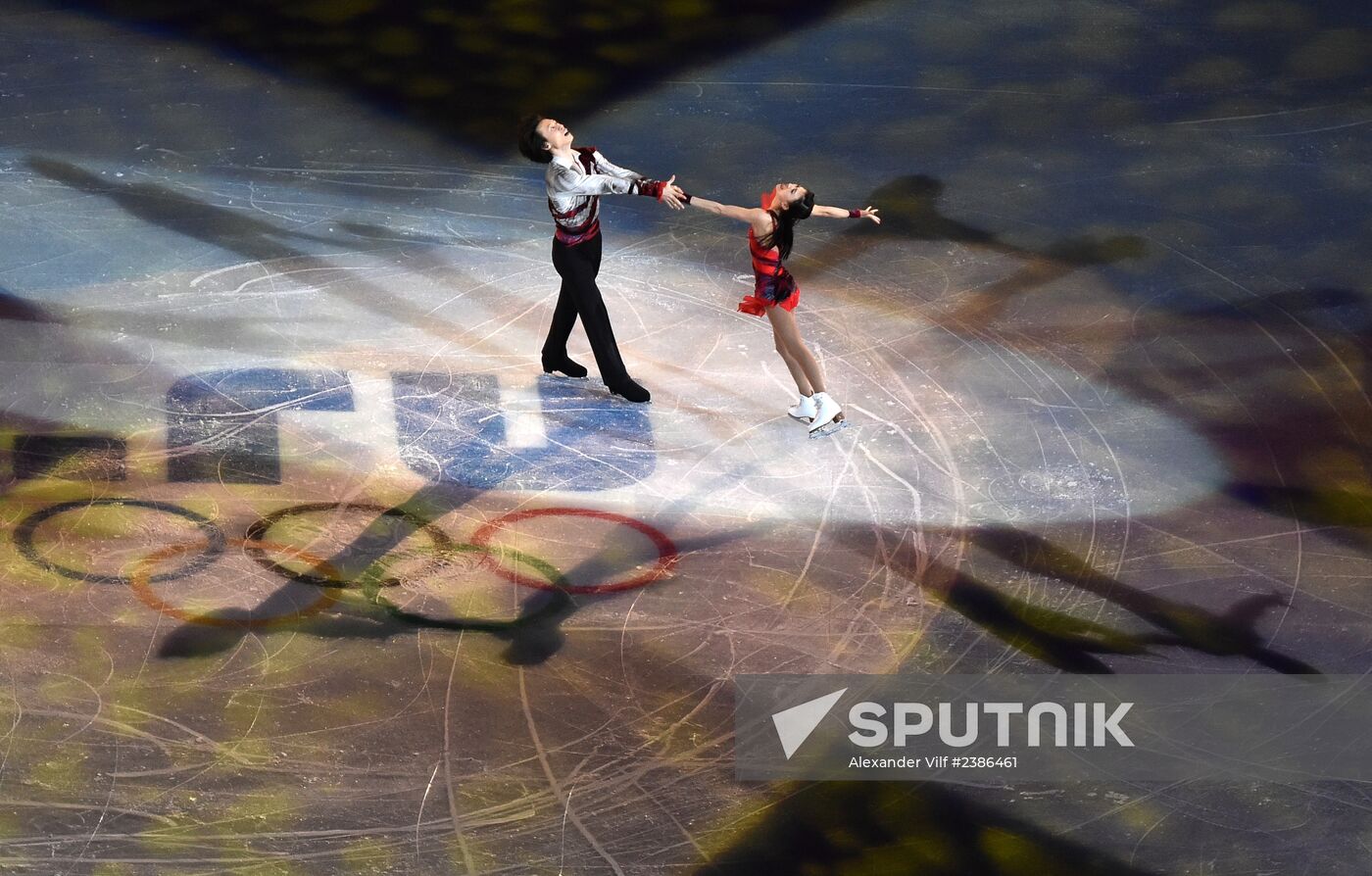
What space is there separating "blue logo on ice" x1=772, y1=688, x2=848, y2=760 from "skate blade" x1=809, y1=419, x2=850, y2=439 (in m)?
1.92

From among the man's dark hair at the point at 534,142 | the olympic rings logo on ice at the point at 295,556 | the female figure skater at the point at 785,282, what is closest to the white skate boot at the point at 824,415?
the female figure skater at the point at 785,282

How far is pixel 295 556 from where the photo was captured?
22.6 feet

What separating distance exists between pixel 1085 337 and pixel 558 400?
299cm

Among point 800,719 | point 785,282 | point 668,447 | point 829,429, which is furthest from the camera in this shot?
point 829,429

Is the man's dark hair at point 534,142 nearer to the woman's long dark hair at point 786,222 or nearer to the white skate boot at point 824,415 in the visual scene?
the woman's long dark hair at point 786,222

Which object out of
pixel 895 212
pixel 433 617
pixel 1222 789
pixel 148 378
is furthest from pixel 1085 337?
pixel 148 378

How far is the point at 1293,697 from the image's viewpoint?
20.2 ft

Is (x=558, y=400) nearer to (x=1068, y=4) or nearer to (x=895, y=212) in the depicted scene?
(x=895, y=212)

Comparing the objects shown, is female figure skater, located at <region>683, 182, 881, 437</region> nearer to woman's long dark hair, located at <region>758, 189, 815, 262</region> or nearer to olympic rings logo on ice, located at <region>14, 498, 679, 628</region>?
woman's long dark hair, located at <region>758, 189, 815, 262</region>

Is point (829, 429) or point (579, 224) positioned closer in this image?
point (579, 224)

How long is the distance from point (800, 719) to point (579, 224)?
2.75m

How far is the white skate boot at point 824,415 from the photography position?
778 cm

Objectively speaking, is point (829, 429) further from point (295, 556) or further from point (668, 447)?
point (295, 556)

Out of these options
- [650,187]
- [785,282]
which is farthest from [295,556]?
[785,282]
